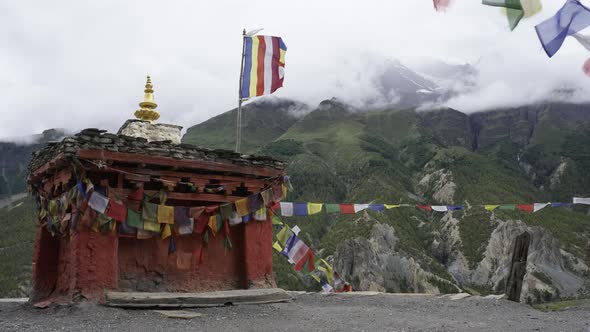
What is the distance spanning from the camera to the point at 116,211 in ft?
38.6

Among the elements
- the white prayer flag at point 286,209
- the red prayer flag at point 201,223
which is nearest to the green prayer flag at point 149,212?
the red prayer flag at point 201,223

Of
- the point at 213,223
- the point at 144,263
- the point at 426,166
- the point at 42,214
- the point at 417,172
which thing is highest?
the point at 426,166

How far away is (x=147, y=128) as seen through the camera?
16.0 metres

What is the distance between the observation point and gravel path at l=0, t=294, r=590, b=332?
387 inches

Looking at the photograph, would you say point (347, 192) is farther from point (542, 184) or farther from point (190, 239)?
point (190, 239)

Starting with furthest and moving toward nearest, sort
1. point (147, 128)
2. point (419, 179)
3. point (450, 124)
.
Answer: point (450, 124) < point (419, 179) < point (147, 128)

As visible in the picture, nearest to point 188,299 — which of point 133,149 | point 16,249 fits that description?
point 133,149

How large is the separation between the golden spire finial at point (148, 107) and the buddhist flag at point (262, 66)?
9.01ft

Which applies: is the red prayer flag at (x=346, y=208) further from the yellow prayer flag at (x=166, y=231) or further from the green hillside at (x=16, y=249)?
the green hillside at (x=16, y=249)

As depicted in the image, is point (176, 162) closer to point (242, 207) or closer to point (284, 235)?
point (242, 207)

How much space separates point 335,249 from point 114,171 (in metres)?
60.1

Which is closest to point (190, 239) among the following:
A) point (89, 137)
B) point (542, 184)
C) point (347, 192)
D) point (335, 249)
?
point (89, 137)

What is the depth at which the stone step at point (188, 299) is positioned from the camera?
11.2 m

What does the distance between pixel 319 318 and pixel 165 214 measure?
4114mm
